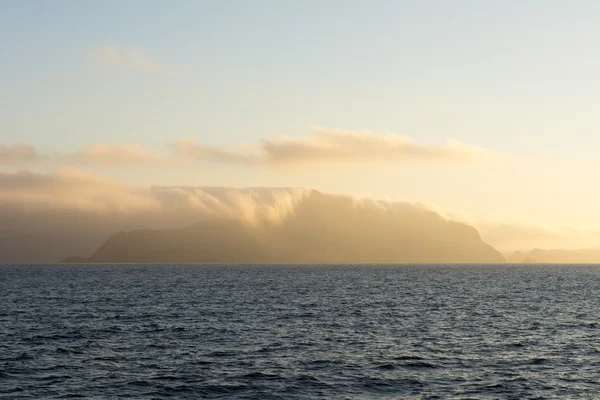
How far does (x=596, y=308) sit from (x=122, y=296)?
89.3 m

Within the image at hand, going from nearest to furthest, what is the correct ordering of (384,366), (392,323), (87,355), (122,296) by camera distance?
(384,366), (87,355), (392,323), (122,296)

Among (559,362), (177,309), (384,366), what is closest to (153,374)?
(384,366)

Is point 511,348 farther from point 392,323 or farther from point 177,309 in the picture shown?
point 177,309

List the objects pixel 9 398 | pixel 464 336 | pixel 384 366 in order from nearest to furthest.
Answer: pixel 9 398 < pixel 384 366 < pixel 464 336

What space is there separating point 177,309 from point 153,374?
4952cm

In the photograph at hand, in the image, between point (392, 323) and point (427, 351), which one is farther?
point (392, 323)

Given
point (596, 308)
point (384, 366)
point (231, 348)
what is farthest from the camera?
point (596, 308)

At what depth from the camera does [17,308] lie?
317 ft

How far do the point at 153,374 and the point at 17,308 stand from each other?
199 feet

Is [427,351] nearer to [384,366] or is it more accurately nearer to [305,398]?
[384,366]

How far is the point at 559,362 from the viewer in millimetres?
52969

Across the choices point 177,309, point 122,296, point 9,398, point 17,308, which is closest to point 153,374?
point 9,398

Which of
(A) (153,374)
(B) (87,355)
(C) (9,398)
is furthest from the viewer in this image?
(B) (87,355)

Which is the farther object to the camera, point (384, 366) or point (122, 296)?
point (122, 296)
